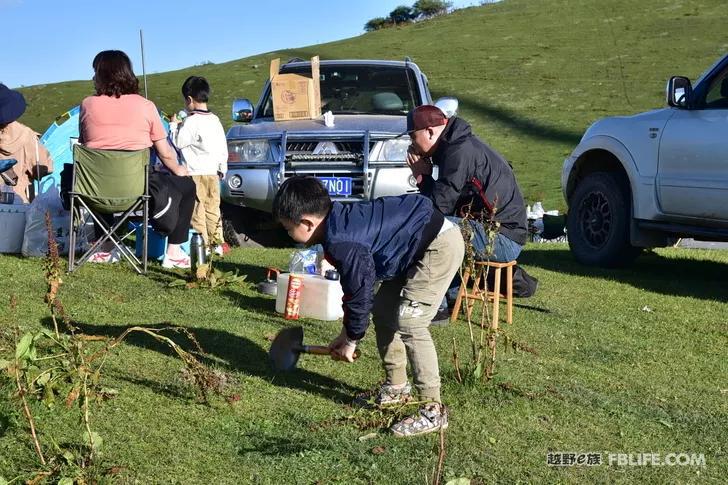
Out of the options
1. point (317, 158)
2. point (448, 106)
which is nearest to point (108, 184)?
point (317, 158)

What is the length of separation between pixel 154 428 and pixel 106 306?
99.0 inches

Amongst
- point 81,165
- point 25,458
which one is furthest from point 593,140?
point 25,458

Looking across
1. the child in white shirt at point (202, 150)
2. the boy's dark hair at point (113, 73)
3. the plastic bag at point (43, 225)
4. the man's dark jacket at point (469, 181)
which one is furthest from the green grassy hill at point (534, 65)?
the man's dark jacket at point (469, 181)

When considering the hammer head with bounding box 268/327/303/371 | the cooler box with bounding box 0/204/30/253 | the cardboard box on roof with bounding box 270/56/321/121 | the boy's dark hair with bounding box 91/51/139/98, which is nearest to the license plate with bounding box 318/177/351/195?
the cardboard box on roof with bounding box 270/56/321/121

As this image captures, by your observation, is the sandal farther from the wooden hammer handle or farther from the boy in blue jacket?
the wooden hammer handle

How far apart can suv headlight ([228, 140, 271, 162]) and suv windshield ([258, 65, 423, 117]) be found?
856 millimetres

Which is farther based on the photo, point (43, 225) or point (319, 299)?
point (43, 225)

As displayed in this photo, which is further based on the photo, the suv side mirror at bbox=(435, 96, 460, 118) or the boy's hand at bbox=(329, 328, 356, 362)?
the suv side mirror at bbox=(435, 96, 460, 118)

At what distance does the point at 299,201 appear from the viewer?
3.92 m

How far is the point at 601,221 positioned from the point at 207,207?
3.73m

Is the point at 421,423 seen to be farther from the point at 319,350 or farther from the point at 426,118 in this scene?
the point at 426,118

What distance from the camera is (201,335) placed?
18.5 feet

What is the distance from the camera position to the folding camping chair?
24.0ft

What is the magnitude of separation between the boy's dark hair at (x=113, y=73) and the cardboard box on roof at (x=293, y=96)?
7.21ft
